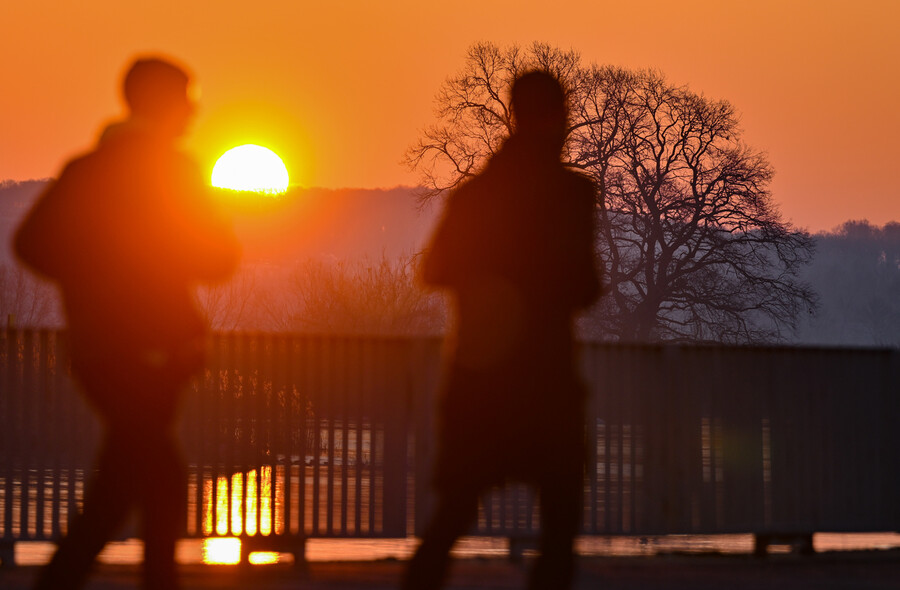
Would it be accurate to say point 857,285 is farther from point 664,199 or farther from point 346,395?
point 346,395

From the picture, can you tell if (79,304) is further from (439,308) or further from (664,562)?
(439,308)

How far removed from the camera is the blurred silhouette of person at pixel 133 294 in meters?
4.28

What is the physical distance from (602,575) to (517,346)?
3.18 meters

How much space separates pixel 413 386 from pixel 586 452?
128 inches

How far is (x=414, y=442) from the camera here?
7.54 meters

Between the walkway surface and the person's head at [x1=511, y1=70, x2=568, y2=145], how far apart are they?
9.50ft

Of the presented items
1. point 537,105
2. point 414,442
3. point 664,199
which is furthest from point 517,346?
point 664,199

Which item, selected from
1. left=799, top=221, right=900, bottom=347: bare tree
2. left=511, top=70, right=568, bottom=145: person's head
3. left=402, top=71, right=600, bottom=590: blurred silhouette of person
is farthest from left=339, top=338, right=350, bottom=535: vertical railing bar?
left=799, top=221, right=900, bottom=347: bare tree

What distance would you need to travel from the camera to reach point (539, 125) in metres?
4.40

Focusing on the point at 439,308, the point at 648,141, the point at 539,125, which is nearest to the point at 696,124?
the point at 648,141

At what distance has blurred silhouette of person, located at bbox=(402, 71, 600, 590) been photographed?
420 cm

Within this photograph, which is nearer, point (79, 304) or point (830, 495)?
point (79, 304)

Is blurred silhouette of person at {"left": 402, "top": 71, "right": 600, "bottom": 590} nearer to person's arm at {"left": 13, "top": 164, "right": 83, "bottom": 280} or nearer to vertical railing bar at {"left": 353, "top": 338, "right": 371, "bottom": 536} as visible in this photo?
person's arm at {"left": 13, "top": 164, "right": 83, "bottom": 280}

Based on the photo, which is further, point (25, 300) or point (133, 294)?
point (25, 300)
